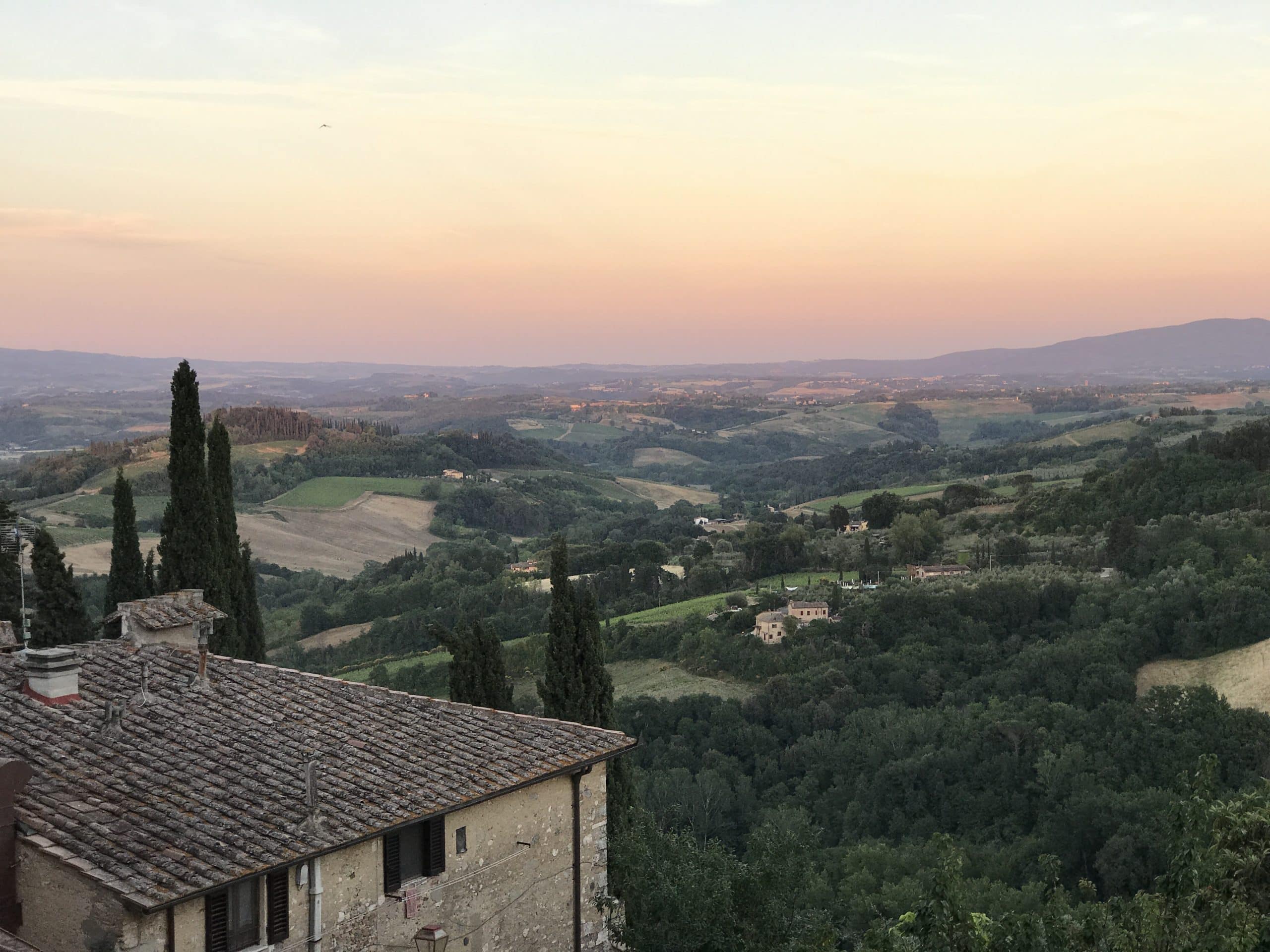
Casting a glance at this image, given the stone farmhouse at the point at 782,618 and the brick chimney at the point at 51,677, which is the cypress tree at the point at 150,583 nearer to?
the brick chimney at the point at 51,677

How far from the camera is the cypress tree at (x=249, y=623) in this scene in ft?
65.7

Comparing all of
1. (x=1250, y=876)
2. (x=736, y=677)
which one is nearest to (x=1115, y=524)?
(x=736, y=677)

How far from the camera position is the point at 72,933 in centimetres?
729

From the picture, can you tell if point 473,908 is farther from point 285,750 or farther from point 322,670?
point 322,670

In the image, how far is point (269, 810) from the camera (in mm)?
8094

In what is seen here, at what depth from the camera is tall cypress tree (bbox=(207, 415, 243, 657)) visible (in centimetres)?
1853

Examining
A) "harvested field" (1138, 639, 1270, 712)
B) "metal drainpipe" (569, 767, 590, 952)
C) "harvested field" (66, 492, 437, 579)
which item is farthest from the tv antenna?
"harvested field" (66, 492, 437, 579)

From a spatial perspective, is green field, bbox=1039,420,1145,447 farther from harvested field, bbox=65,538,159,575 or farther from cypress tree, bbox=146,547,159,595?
cypress tree, bbox=146,547,159,595

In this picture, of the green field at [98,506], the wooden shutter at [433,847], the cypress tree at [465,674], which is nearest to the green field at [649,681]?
the cypress tree at [465,674]

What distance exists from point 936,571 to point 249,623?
1841 inches

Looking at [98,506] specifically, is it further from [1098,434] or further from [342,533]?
[1098,434]

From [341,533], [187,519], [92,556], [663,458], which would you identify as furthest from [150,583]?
[663,458]

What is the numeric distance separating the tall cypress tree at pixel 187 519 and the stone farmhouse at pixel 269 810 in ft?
26.2

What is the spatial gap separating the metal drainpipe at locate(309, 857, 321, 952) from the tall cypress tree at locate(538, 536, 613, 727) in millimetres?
10009
